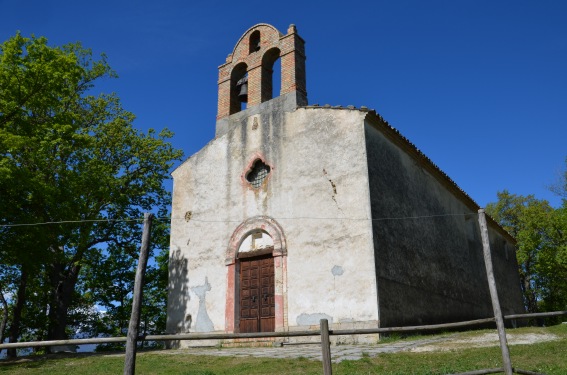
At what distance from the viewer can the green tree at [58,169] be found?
14.2 metres

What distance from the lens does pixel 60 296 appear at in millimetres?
20484

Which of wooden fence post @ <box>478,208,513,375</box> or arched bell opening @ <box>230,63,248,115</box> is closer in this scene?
wooden fence post @ <box>478,208,513,375</box>

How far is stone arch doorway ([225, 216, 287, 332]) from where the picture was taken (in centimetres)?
1382

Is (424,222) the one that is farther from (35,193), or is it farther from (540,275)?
(540,275)

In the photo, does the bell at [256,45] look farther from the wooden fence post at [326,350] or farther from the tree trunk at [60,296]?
the wooden fence post at [326,350]

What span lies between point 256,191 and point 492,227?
14.9 m

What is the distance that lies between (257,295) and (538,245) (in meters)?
28.6

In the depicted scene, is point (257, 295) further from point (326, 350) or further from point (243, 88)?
point (326, 350)

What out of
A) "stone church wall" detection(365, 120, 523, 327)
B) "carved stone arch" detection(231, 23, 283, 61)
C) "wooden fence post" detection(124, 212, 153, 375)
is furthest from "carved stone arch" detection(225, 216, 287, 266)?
"wooden fence post" detection(124, 212, 153, 375)

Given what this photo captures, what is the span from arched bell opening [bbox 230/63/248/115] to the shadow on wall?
5680mm

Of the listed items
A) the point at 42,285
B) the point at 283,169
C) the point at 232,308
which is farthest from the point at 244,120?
the point at 42,285

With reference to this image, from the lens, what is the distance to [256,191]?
15273mm

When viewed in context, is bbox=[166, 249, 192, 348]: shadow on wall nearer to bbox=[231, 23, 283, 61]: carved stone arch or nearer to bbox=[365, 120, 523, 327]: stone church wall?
bbox=[365, 120, 523, 327]: stone church wall

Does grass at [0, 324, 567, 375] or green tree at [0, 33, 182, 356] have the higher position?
green tree at [0, 33, 182, 356]
